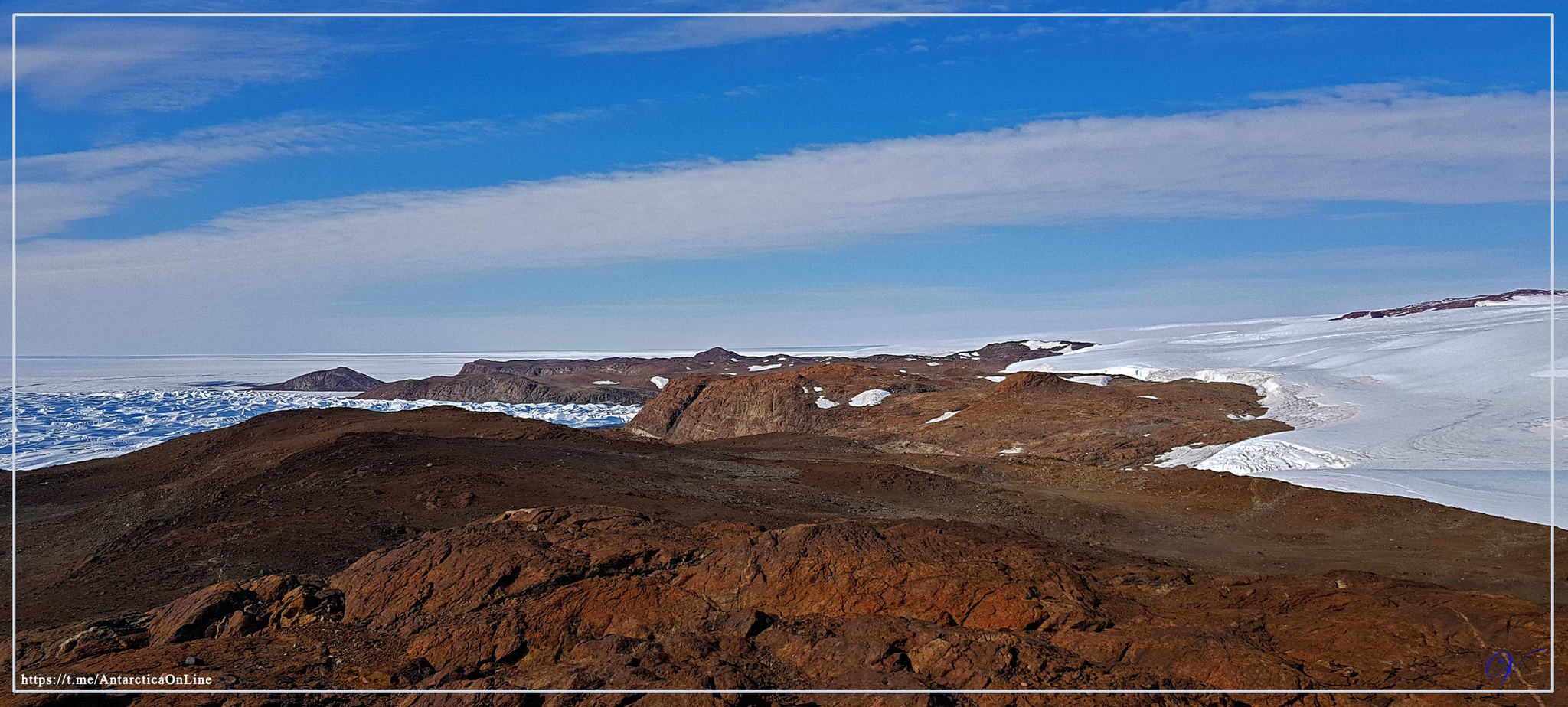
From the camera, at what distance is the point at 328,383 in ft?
288

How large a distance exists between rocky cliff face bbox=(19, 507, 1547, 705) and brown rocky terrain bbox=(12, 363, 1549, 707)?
0.03 m

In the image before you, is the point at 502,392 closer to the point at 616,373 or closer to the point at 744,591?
the point at 616,373

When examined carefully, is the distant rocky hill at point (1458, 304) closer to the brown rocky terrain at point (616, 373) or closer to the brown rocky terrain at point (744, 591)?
the brown rocky terrain at point (616, 373)

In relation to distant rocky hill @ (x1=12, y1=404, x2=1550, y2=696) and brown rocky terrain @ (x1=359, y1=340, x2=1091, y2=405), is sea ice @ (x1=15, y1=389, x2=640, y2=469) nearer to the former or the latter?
brown rocky terrain @ (x1=359, y1=340, x2=1091, y2=405)

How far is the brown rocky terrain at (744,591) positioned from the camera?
5809 mm

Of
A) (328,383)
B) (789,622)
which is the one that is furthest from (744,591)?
(328,383)

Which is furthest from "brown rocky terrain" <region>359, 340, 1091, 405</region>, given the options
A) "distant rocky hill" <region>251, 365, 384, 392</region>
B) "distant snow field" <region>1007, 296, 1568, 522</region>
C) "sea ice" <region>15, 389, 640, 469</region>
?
"distant snow field" <region>1007, 296, 1568, 522</region>

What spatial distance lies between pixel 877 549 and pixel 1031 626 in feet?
4.96

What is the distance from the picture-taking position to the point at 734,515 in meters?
15.6

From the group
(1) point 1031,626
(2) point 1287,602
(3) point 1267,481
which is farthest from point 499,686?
(3) point 1267,481

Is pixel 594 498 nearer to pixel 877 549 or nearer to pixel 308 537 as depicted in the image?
pixel 308 537

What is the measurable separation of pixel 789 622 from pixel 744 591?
62 cm

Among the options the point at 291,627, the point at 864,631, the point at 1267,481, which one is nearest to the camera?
the point at 864,631

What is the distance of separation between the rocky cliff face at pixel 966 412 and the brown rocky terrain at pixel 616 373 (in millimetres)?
6743
